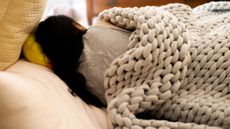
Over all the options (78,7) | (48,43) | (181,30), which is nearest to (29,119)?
(48,43)

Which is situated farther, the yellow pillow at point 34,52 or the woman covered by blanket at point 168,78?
the yellow pillow at point 34,52

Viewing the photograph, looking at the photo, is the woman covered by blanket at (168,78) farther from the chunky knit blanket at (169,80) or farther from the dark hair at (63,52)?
the dark hair at (63,52)

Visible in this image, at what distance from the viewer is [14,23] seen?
0.85 meters

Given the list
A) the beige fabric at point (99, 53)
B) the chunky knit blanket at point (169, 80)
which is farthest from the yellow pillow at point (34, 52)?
the chunky knit blanket at point (169, 80)

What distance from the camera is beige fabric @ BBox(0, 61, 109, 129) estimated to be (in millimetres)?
681

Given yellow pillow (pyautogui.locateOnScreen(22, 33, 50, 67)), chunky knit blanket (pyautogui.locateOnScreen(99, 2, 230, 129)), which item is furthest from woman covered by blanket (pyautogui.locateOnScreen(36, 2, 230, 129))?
yellow pillow (pyautogui.locateOnScreen(22, 33, 50, 67))

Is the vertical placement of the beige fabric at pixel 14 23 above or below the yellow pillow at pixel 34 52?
above

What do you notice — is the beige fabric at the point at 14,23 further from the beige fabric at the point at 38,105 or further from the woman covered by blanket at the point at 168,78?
the woman covered by blanket at the point at 168,78

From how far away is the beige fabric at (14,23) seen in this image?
2.75 ft

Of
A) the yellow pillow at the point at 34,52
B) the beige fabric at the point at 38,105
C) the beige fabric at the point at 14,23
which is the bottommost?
the beige fabric at the point at 38,105

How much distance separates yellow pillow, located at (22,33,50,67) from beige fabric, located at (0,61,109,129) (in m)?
0.06

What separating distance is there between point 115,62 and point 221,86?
0.96 ft

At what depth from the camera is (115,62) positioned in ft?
2.71

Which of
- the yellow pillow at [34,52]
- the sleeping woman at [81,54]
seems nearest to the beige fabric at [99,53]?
the sleeping woman at [81,54]
